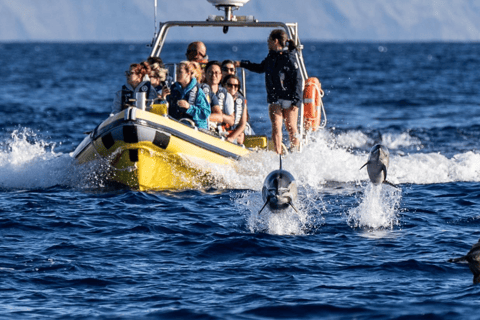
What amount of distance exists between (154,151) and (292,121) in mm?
2055

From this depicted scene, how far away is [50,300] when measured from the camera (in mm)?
6289

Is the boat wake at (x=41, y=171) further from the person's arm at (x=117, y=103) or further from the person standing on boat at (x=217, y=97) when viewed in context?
the person standing on boat at (x=217, y=97)

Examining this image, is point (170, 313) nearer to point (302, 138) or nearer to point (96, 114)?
point (302, 138)

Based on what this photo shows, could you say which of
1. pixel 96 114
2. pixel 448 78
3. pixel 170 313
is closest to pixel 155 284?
pixel 170 313

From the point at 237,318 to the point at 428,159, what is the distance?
762cm

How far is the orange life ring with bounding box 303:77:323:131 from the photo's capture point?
12070mm

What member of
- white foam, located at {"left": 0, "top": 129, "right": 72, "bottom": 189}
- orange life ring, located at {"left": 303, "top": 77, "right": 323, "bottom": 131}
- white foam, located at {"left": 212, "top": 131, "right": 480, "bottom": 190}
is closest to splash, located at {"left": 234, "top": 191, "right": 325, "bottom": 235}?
white foam, located at {"left": 212, "top": 131, "right": 480, "bottom": 190}

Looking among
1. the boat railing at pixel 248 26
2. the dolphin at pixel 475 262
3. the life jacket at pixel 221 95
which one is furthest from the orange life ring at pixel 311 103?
the dolphin at pixel 475 262

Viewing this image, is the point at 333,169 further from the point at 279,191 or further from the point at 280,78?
the point at 279,191

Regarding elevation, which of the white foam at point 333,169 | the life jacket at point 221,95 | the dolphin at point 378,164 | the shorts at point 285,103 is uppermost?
the life jacket at point 221,95

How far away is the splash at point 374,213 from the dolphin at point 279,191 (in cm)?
115

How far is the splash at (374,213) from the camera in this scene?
28.4ft

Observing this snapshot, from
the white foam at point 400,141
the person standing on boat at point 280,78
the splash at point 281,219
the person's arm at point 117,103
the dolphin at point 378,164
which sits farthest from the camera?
the white foam at point 400,141

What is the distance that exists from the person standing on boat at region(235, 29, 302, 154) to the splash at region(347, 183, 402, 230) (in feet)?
6.07
